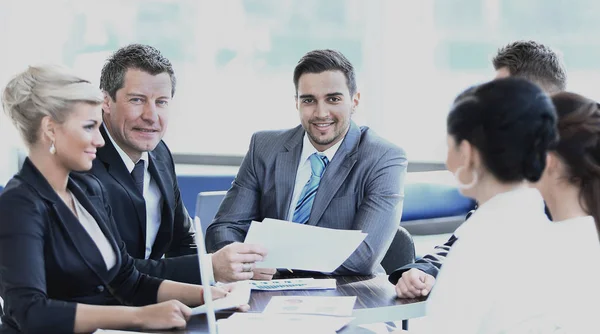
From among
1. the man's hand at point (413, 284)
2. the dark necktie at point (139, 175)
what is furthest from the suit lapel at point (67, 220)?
the man's hand at point (413, 284)

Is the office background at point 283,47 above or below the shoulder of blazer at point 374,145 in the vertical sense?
above

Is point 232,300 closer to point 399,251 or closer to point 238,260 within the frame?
point 238,260

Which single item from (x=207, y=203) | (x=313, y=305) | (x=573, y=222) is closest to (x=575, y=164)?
(x=573, y=222)

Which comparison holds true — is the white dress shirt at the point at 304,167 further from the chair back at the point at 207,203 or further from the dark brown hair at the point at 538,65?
the chair back at the point at 207,203

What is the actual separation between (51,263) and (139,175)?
2.90 ft

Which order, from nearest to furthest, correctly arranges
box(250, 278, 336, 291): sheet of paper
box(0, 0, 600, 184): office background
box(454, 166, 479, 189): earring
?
box(454, 166, 479, 189): earring → box(250, 278, 336, 291): sheet of paper → box(0, 0, 600, 184): office background

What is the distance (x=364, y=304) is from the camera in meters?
2.41

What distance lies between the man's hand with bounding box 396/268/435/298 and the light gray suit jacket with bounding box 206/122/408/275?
0.40 m

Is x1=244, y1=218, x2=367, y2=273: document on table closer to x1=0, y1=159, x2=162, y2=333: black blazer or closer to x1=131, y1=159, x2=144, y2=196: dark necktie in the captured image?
x1=0, y1=159, x2=162, y2=333: black blazer

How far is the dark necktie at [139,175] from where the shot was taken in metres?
3.01

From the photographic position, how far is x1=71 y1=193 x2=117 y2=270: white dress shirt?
7.57 feet

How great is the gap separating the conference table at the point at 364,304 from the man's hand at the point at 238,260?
0.32ft

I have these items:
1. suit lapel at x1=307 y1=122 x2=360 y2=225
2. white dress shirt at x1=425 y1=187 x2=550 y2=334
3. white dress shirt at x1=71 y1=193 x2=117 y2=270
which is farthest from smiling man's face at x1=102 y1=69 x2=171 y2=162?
white dress shirt at x1=425 y1=187 x2=550 y2=334

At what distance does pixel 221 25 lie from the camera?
22.8 feet
